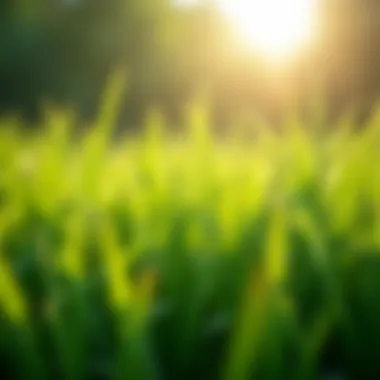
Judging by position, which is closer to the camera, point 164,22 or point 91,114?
point 91,114

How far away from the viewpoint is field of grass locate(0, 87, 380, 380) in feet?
1.18

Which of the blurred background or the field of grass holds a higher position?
the blurred background

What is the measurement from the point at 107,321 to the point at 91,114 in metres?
7.35

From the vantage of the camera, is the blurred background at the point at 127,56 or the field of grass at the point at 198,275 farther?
the blurred background at the point at 127,56

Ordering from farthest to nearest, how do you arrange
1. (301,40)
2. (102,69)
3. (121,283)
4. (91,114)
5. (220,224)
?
(102,69), (91,114), (301,40), (220,224), (121,283)

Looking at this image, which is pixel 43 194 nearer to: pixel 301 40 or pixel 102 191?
pixel 102 191

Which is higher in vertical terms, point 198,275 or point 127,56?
point 127,56

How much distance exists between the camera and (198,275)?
1.39ft

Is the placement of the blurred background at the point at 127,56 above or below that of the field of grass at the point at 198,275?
above

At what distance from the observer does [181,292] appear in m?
0.43

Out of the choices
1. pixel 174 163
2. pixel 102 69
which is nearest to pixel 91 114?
pixel 102 69

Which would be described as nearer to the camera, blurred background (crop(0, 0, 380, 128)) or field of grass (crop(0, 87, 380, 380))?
field of grass (crop(0, 87, 380, 380))

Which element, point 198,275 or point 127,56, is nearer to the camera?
point 198,275

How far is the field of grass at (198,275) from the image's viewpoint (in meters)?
0.36
